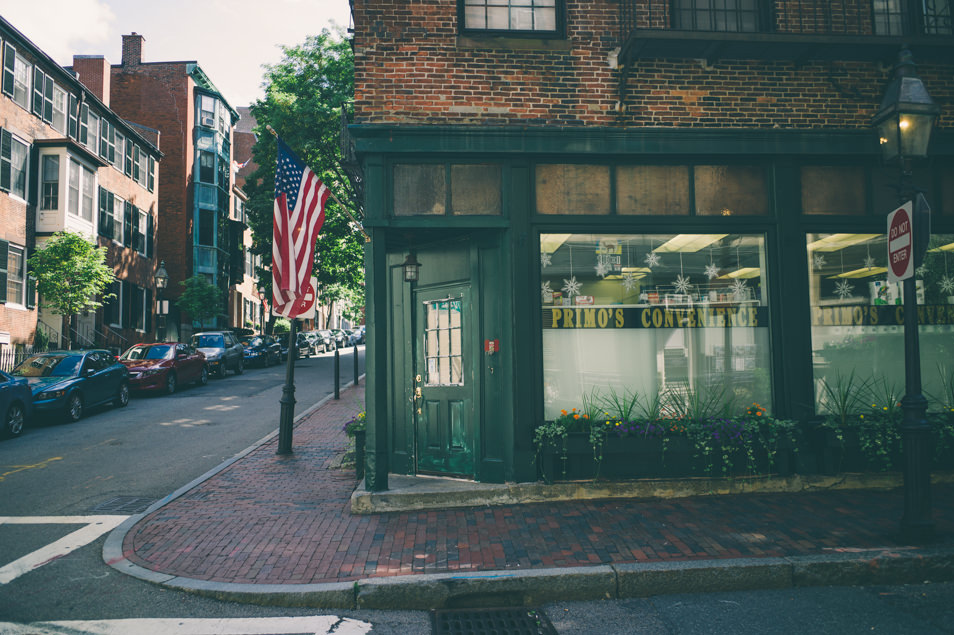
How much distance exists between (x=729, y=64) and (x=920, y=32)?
2.68 metres

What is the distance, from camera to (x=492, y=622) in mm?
4176

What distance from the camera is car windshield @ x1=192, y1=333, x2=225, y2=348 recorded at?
24.0 metres

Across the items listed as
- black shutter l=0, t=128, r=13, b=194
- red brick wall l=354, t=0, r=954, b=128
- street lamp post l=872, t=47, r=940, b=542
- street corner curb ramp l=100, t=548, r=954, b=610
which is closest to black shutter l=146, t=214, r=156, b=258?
black shutter l=0, t=128, r=13, b=194

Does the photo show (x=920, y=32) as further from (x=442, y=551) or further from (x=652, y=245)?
(x=442, y=551)

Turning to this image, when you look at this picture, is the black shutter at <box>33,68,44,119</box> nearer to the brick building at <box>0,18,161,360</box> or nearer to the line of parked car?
the brick building at <box>0,18,161,360</box>

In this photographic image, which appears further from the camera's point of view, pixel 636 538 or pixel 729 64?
pixel 729 64

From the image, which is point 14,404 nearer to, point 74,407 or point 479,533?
point 74,407

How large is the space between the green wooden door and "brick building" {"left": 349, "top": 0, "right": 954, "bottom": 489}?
0.09 feet

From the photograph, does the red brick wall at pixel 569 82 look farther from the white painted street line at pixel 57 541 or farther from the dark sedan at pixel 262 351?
the dark sedan at pixel 262 351

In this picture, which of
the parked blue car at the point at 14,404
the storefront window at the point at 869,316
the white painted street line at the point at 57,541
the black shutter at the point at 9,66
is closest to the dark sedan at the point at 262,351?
the black shutter at the point at 9,66

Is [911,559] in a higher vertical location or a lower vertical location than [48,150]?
lower

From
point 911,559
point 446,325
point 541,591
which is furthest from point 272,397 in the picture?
point 911,559

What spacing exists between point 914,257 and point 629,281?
277 centimetres

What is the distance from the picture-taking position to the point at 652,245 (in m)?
7.19
